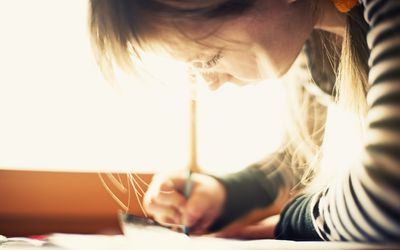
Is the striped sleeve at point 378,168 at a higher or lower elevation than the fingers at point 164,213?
higher

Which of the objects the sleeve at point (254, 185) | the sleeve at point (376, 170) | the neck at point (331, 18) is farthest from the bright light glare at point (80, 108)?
the sleeve at point (376, 170)

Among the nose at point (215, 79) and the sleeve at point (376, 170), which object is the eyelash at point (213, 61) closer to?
the nose at point (215, 79)

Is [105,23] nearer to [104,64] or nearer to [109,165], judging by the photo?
[104,64]

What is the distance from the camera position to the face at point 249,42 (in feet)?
2.05

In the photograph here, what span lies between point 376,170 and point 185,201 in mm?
339

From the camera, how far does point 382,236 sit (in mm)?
443

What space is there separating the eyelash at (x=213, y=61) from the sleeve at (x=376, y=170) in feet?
0.68

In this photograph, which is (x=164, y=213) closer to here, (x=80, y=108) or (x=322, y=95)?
(x=80, y=108)

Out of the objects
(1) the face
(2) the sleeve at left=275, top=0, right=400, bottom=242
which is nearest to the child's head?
(1) the face

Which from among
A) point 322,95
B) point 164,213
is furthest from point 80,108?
point 322,95

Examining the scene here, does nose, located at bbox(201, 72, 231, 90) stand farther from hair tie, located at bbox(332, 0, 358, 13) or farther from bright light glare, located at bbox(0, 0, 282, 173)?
hair tie, located at bbox(332, 0, 358, 13)

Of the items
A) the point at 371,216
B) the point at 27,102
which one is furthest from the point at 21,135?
the point at 371,216

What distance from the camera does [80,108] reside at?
0.77 metres

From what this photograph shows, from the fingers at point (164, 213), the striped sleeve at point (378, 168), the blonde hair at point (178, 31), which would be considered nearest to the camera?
the striped sleeve at point (378, 168)
